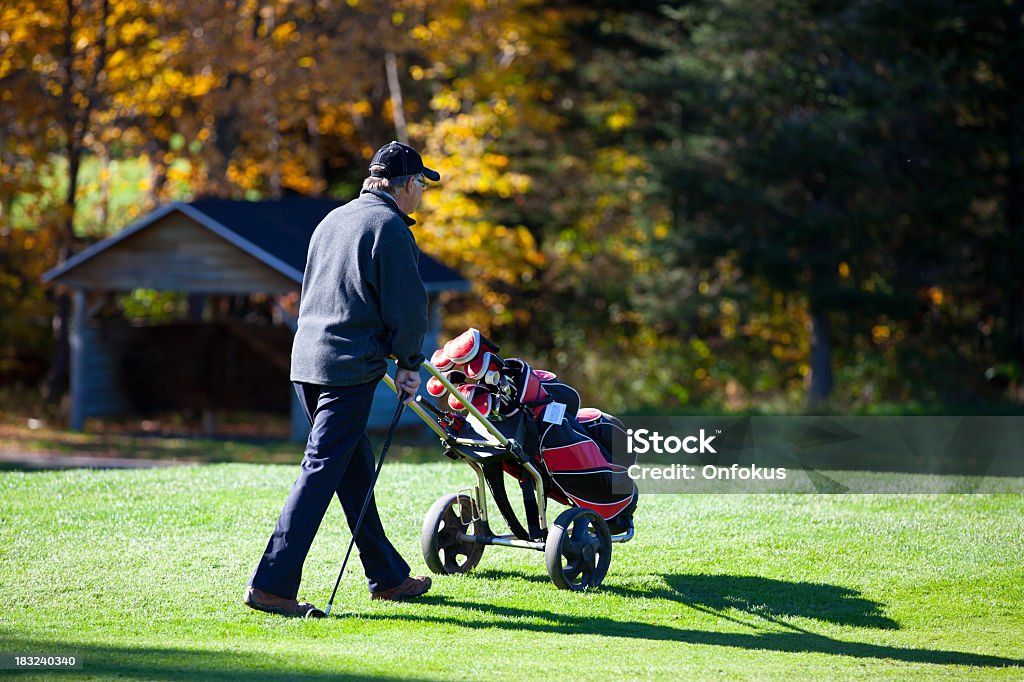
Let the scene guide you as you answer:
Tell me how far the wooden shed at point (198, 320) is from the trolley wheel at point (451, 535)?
10690 mm

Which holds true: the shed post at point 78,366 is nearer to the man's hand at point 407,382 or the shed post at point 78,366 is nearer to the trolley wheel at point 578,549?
the trolley wheel at point 578,549

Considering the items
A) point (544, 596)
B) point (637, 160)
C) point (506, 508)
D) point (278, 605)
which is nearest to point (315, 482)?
point (278, 605)

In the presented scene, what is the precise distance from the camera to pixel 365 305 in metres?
5.86

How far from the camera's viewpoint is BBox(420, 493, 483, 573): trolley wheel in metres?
6.68

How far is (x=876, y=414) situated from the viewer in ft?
56.7

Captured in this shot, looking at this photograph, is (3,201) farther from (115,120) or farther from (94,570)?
(94,570)

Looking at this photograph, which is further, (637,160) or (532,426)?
(637,160)

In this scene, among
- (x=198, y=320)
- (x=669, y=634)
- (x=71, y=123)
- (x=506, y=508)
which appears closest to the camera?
(x=669, y=634)

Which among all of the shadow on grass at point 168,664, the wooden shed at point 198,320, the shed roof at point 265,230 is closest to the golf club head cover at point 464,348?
the shadow on grass at point 168,664

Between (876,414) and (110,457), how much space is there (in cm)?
1000

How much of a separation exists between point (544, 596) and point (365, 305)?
1788 millimetres

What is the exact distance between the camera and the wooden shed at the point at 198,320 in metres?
17.9

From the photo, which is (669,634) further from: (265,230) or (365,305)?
(265,230)

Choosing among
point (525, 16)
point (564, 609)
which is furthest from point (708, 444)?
point (525, 16)
